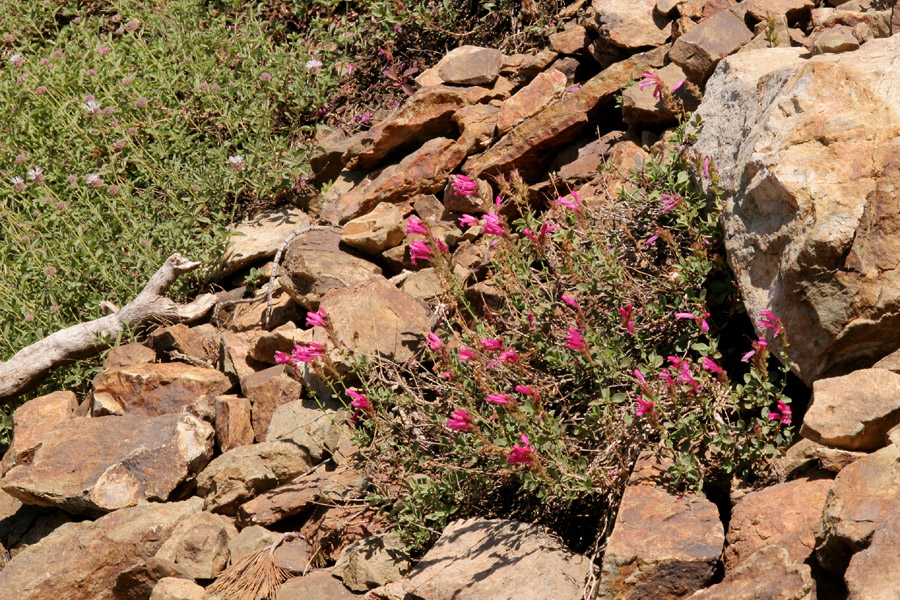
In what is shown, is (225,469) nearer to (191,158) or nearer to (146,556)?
(146,556)

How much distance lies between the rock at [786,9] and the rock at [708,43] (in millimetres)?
113

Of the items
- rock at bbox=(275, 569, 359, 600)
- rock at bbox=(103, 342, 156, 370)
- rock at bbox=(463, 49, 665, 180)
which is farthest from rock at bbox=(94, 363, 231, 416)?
rock at bbox=(463, 49, 665, 180)

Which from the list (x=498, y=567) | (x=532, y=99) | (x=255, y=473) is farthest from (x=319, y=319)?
(x=532, y=99)

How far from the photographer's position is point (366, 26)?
332 inches

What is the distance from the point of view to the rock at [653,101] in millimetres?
5719

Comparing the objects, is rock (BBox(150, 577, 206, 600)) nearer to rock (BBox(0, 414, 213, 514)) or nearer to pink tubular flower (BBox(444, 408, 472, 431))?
rock (BBox(0, 414, 213, 514))

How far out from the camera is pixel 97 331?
670 cm

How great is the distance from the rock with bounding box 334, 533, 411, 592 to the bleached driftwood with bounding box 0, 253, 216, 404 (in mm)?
Result: 2916

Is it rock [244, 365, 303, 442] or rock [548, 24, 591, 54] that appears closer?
rock [244, 365, 303, 442]

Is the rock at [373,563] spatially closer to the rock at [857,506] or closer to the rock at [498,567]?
the rock at [498,567]

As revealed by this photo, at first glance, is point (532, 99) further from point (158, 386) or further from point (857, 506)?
point (857, 506)

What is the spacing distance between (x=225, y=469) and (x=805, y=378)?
3.14m

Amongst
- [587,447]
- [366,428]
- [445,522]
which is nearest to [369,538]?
[445,522]

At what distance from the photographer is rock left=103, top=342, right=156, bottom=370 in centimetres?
644
